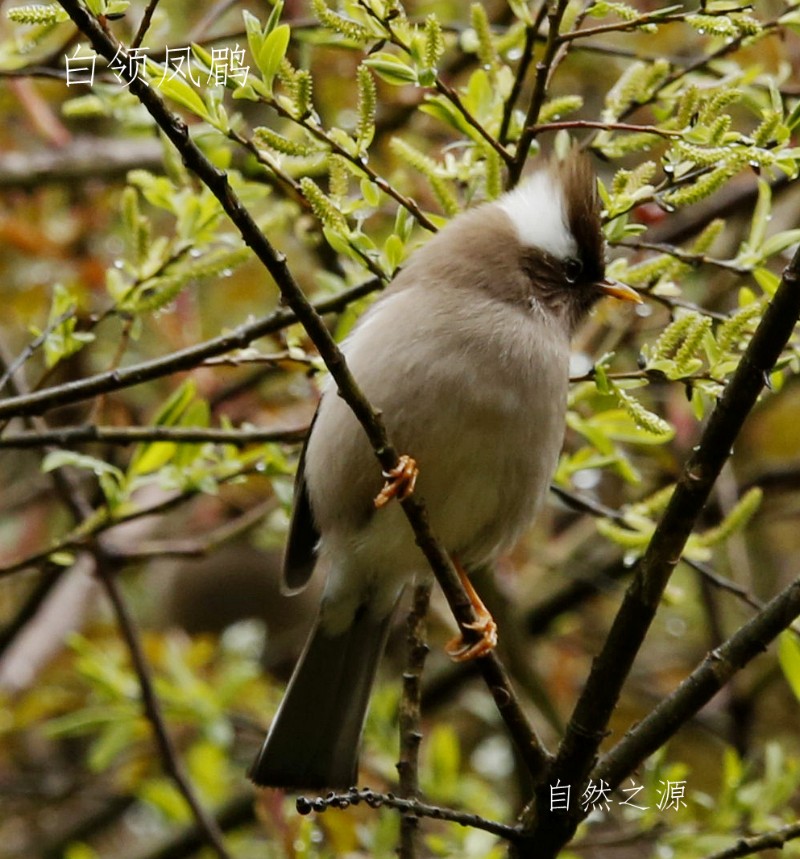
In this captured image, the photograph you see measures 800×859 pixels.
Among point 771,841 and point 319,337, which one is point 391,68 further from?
point 771,841

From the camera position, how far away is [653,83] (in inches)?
143

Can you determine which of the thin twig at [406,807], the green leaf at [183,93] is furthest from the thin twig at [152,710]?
the green leaf at [183,93]

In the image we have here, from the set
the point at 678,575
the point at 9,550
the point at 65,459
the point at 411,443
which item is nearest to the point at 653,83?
the point at 411,443

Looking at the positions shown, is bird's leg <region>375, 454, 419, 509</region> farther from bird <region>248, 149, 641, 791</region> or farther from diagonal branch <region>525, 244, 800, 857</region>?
diagonal branch <region>525, 244, 800, 857</region>

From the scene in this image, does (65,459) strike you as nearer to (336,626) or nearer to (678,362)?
(336,626)

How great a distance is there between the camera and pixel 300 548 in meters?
4.35

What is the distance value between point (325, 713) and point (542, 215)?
1616 millimetres

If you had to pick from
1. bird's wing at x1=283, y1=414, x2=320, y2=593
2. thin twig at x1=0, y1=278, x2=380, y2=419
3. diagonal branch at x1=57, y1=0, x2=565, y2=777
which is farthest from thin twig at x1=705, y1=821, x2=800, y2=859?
bird's wing at x1=283, y1=414, x2=320, y2=593

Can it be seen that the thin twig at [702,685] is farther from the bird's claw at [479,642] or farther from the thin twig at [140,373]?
the thin twig at [140,373]

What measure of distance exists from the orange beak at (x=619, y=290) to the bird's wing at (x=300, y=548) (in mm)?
1046

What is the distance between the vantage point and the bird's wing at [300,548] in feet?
13.7

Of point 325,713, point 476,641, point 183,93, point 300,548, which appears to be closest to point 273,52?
point 183,93

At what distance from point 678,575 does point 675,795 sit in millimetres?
3225

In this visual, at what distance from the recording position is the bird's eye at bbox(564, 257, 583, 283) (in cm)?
407
